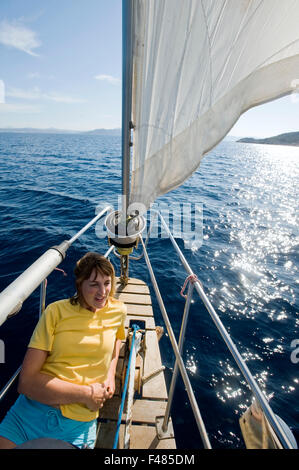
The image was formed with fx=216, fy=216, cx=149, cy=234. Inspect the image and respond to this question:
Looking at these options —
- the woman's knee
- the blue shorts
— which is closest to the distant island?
the blue shorts

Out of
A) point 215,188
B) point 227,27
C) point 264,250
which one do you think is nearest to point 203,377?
point 227,27

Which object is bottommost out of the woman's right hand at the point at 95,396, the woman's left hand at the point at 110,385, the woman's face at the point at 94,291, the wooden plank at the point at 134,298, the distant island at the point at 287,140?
the wooden plank at the point at 134,298

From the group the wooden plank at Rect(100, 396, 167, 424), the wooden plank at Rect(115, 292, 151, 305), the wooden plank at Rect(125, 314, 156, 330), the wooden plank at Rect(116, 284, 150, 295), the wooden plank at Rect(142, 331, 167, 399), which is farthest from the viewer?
the wooden plank at Rect(116, 284, 150, 295)

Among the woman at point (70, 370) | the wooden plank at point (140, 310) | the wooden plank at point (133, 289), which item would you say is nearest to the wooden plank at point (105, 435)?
the woman at point (70, 370)

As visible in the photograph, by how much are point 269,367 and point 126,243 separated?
372 cm

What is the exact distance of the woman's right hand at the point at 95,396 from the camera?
5.47 ft

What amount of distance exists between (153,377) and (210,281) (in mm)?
3864

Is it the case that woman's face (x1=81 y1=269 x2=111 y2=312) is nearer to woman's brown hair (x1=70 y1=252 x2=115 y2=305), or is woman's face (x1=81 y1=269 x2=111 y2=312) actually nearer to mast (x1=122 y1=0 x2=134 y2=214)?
woman's brown hair (x1=70 y1=252 x2=115 y2=305)

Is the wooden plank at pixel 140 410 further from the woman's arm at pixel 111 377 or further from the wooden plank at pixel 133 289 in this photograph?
the wooden plank at pixel 133 289

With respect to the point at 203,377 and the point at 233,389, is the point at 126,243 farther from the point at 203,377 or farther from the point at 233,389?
the point at 233,389

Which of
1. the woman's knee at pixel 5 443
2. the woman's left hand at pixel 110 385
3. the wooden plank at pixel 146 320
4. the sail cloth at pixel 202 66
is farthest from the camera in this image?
the wooden plank at pixel 146 320

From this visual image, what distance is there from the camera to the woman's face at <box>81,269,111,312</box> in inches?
76.3

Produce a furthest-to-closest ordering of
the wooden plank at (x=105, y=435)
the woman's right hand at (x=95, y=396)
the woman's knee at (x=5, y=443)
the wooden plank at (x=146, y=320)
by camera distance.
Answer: the wooden plank at (x=146, y=320), the wooden plank at (x=105, y=435), the woman's right hand at (x=95, y=396), the woman's knee at (x=5, y=443)

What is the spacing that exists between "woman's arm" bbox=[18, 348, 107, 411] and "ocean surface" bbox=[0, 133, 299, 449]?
90.7 inches
